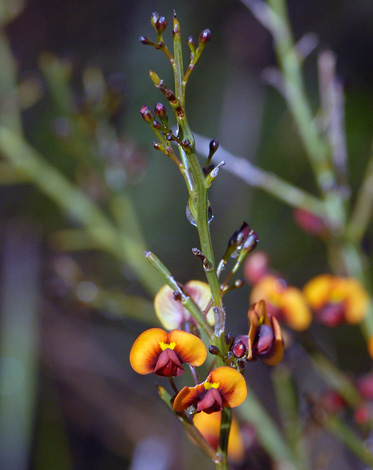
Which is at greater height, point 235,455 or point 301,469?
point 235,455

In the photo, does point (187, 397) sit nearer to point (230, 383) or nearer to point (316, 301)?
point (230, 383)

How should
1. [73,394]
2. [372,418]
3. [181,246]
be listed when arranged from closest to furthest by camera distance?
[372,418] < [73,394] < [181,246]

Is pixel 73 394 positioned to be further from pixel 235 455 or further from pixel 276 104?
pixel 276 104

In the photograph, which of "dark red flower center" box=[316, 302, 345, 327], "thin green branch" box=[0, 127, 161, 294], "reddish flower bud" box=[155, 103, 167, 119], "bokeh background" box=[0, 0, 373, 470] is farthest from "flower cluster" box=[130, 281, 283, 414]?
"bokeh background" box=[0, 0, 373, 470]

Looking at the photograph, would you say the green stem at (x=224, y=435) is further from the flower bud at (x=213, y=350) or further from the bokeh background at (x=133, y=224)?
the bokeh background at (x=133, y=224)

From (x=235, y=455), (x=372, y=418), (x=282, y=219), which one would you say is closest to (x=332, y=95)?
(x=372, y=418)
